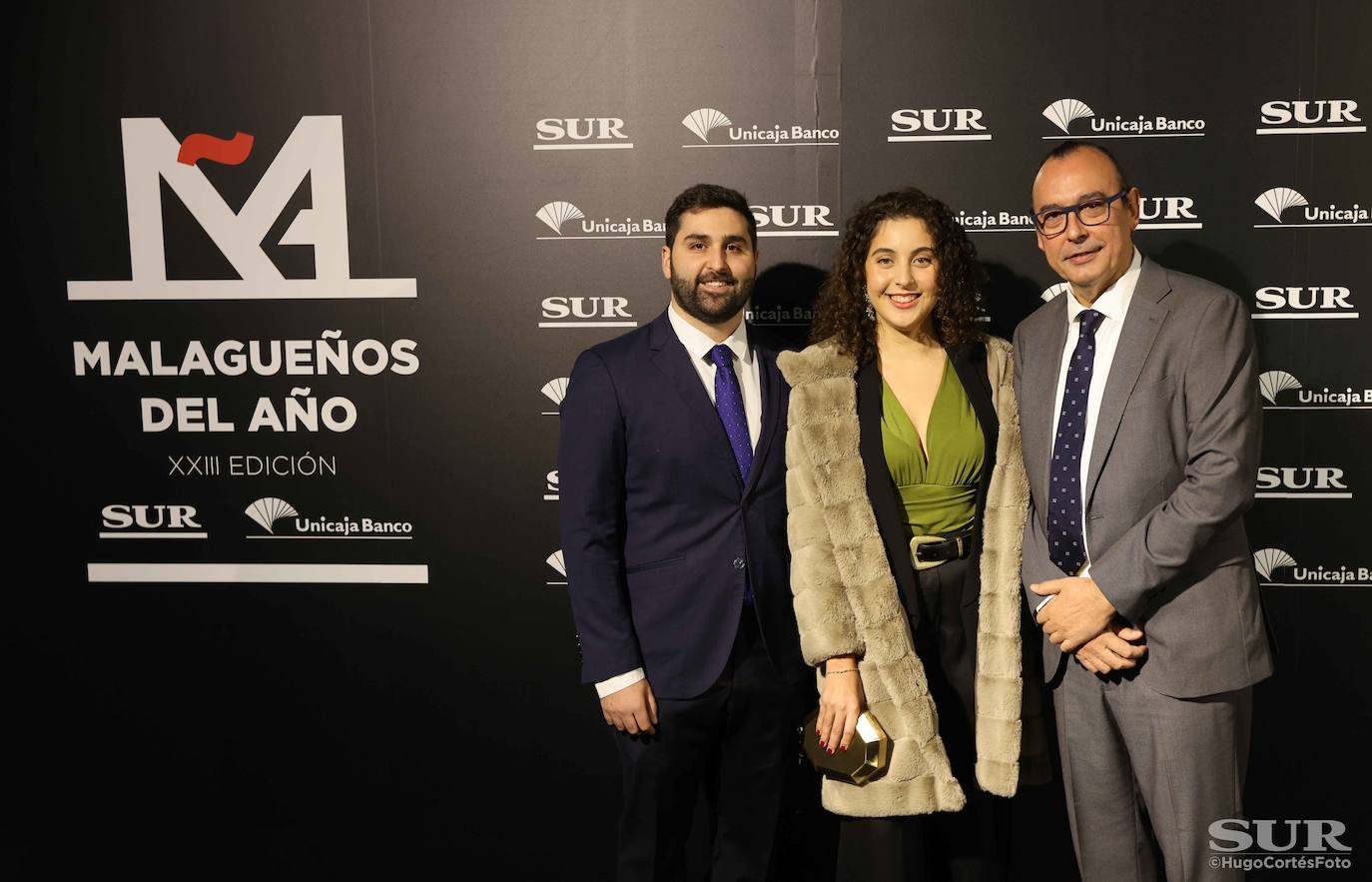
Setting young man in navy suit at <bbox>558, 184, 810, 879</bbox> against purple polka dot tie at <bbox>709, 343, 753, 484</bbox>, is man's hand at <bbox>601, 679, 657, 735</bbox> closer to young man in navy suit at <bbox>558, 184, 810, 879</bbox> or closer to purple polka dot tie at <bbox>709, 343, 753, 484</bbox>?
young man in navy suit at <bbox>558, 184, 810, 879</bbox>

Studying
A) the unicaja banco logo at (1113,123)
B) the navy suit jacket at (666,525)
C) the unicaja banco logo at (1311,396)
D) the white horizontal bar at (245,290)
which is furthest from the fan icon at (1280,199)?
the white horizontal bar at (245,290)

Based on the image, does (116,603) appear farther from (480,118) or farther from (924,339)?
(924,339)

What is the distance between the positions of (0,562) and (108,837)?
98cm

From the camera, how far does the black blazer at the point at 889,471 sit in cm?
236

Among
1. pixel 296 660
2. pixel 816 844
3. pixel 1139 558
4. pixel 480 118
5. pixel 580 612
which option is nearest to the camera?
pixel 1139 558

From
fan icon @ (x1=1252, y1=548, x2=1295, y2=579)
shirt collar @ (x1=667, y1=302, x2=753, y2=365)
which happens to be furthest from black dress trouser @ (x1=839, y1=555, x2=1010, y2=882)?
fan icon @ (x1=1252, y1=548, x2=1295, y2=579)

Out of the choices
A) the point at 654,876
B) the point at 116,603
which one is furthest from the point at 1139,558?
the point at 116,603

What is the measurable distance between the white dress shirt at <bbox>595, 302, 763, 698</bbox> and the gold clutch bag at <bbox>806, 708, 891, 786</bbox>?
0.57 metres

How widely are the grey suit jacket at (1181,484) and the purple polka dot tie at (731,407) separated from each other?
0.77 metres

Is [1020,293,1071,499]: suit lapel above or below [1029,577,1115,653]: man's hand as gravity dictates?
above

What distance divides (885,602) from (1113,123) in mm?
1645

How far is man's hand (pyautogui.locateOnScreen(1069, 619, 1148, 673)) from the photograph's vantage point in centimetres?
229

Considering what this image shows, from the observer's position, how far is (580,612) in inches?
97.7

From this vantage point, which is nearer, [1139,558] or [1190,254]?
[1139,558]
